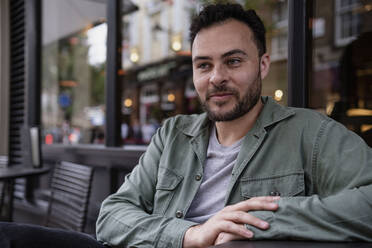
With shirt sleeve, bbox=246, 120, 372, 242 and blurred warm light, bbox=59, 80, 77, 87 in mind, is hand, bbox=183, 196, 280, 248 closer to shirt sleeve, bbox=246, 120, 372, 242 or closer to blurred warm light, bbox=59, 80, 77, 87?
shirt sleeve, bbox=246, 120, 372, 242

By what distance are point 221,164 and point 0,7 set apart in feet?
16.7

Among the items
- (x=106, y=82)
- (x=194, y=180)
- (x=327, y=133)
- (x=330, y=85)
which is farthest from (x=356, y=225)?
(x=330, y=85)

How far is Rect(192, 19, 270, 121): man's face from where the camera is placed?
1.45 metres

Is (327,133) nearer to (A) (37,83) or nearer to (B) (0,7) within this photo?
(A) (37,83)

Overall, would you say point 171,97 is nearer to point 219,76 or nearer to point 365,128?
point 365,128

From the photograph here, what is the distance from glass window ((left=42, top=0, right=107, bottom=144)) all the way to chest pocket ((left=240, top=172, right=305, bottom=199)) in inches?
113

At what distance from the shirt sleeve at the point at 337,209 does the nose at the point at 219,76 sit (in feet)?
1.60

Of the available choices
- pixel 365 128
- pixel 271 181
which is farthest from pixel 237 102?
pixel 365 128

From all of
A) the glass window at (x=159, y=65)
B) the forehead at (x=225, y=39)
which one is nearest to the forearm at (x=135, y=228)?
the forehead at (x=225, y=39)

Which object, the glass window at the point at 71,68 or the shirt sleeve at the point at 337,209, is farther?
the glass window at the point at 71,68

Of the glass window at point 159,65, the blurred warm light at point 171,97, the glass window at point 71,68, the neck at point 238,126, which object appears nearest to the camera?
the neck at point 238,126

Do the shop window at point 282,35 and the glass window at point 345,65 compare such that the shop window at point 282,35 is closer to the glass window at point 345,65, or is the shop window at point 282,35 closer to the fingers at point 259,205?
the glass window at point 345,65

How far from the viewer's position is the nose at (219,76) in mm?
1439

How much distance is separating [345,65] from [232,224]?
486 cm
